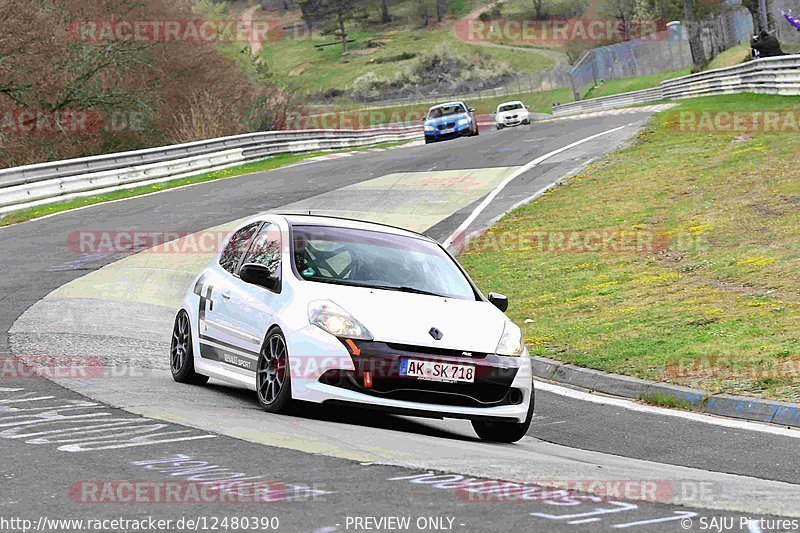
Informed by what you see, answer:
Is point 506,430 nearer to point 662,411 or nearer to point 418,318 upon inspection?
point 418,318

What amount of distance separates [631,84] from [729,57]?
15.8 m

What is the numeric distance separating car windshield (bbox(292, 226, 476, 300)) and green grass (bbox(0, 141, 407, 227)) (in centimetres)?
1610

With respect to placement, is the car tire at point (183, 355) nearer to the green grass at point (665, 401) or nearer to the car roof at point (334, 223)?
the car roof at point (334, 223)

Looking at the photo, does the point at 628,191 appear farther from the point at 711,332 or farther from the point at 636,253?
the point at 711,332

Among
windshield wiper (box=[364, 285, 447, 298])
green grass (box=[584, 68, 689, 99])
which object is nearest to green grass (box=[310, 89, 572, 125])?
green grass (box=[584, 68, 689, 99])

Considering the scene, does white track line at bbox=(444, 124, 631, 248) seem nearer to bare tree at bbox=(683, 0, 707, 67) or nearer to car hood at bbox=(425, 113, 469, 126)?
car hood at bbox=(425, 113, 469, 126)

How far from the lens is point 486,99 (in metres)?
116

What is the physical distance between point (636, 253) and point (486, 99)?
99.4 m

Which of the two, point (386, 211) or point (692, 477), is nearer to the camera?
point (692, 477)

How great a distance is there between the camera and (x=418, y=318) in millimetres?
8445

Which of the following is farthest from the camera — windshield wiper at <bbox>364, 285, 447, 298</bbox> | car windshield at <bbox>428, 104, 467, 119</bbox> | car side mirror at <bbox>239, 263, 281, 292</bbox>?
car windshield at <bbox>428, 104, 467, 119</bbox>

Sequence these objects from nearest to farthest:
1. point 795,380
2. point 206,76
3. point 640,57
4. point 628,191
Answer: point 795,380 → point 628,191 → point 206,76 → point 640,57

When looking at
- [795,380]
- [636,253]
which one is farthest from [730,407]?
[636,253]

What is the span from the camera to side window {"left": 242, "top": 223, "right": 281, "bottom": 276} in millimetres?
9500
